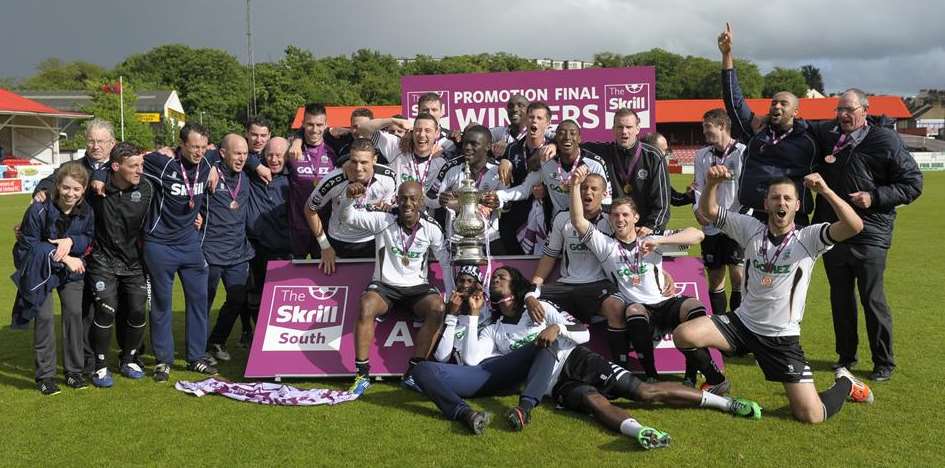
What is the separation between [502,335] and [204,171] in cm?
311

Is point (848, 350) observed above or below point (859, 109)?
below

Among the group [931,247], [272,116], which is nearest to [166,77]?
[272,116]

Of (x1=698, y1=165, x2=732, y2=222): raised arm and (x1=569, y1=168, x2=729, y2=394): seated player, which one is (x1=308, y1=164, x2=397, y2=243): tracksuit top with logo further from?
(x1=698, y1=165, x2=732, y2=222): raised arm

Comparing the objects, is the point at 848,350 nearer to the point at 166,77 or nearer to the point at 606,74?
the point at 606,74

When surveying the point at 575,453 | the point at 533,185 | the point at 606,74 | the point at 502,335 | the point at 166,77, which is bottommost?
the point at 575,453

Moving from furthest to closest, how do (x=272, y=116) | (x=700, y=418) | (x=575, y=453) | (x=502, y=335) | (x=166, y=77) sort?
(x=166, y=77)
(x=272, y=116)
(x=502, y=335)
(x=700, y=418)
(x=575, y=453)

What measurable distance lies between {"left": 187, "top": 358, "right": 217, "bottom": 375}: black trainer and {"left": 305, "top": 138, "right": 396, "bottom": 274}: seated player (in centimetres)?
135

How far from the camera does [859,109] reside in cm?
592

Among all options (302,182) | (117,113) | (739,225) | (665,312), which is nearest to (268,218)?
(302,182)

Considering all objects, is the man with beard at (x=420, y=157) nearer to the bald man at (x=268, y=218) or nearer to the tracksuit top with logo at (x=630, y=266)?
the bald man at (x=268, y=218)

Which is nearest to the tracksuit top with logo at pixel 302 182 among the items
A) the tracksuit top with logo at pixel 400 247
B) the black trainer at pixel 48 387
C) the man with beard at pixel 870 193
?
the tracksuit top with logo at pixel 400 247

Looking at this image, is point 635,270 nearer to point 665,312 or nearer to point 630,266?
point 630,266

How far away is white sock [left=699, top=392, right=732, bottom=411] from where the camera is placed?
514cm

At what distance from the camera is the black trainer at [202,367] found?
6.48 meters
